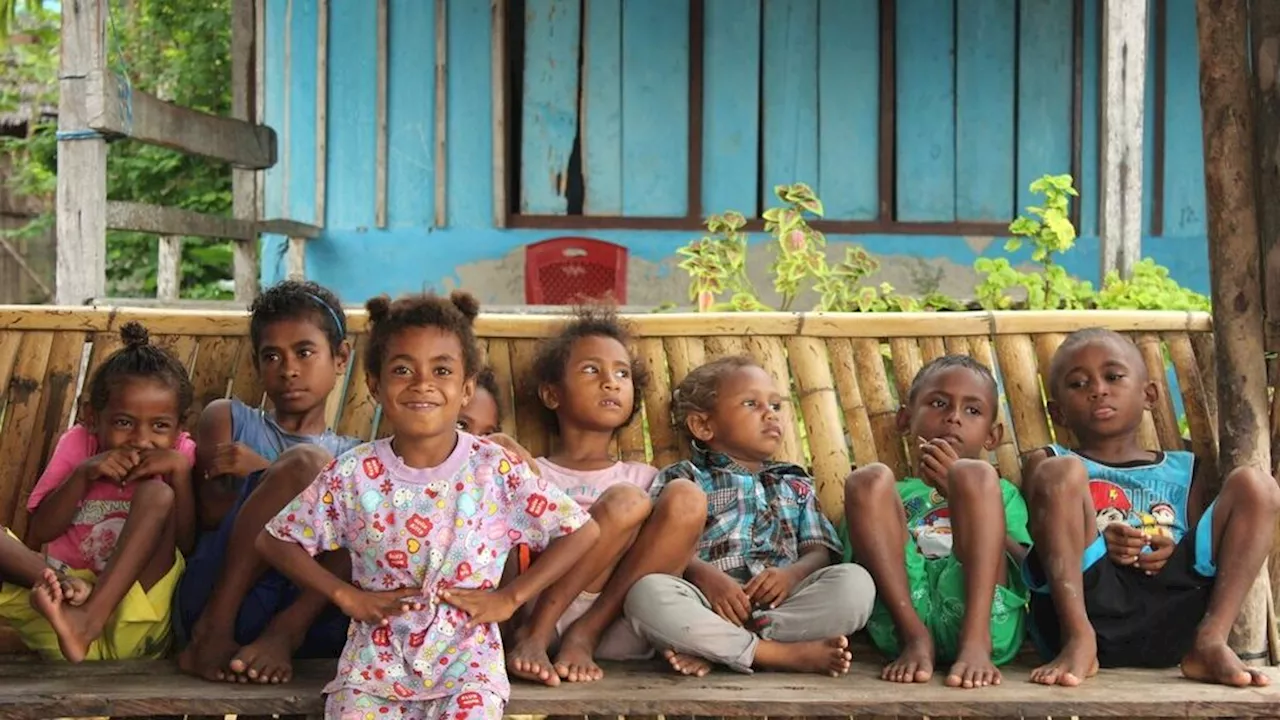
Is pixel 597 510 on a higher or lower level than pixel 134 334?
lower

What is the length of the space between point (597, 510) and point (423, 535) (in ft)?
1.37

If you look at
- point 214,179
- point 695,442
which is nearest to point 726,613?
point 695,442

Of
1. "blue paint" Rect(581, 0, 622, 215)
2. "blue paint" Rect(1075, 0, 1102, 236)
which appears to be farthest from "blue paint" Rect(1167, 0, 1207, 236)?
"blue paint" Rect(581, 0, 622, 215)

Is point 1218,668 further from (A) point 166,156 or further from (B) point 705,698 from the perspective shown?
(A) point 166,156

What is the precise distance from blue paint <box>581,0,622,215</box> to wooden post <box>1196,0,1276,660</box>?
4061 mm

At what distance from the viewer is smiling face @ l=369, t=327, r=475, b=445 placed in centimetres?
296

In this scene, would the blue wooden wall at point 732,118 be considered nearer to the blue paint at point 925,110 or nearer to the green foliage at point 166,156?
the blue paint at point 925,110

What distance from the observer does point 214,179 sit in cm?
1122

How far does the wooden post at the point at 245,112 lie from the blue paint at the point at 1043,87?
13.0 ft

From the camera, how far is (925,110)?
7.28 meters

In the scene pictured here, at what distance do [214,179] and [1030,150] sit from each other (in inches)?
263

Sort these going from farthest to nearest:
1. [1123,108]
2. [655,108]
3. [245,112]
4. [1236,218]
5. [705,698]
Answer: [245,112]
[655,108]
[1123,108]
[1236,218]
[705,698]

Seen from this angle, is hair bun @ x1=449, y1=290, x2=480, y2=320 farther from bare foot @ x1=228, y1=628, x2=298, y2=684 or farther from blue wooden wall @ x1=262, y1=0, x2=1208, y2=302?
blue wooden wall @ x1=262, y1=0, x2=1208, y2=302

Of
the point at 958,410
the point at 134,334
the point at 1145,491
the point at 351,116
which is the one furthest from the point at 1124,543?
the point at 351,116
